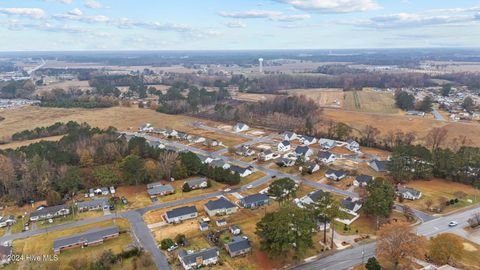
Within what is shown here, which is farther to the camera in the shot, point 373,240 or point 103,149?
point 103,149

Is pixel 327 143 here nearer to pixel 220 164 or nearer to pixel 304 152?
pixel 304 152

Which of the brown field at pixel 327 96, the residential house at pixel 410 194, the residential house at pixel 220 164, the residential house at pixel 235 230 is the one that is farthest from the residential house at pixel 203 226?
the brown field at pixel 327 96

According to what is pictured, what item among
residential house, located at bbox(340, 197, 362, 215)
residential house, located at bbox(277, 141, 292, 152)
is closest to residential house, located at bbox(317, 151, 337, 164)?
residential house, located at bbox(277, 141, 292, 152)

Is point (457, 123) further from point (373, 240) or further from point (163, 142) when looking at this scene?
point (163, 142)

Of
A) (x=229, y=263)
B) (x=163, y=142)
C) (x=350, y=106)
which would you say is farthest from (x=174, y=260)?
(x=350, y=106)

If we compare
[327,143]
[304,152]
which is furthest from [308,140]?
[304,152]
